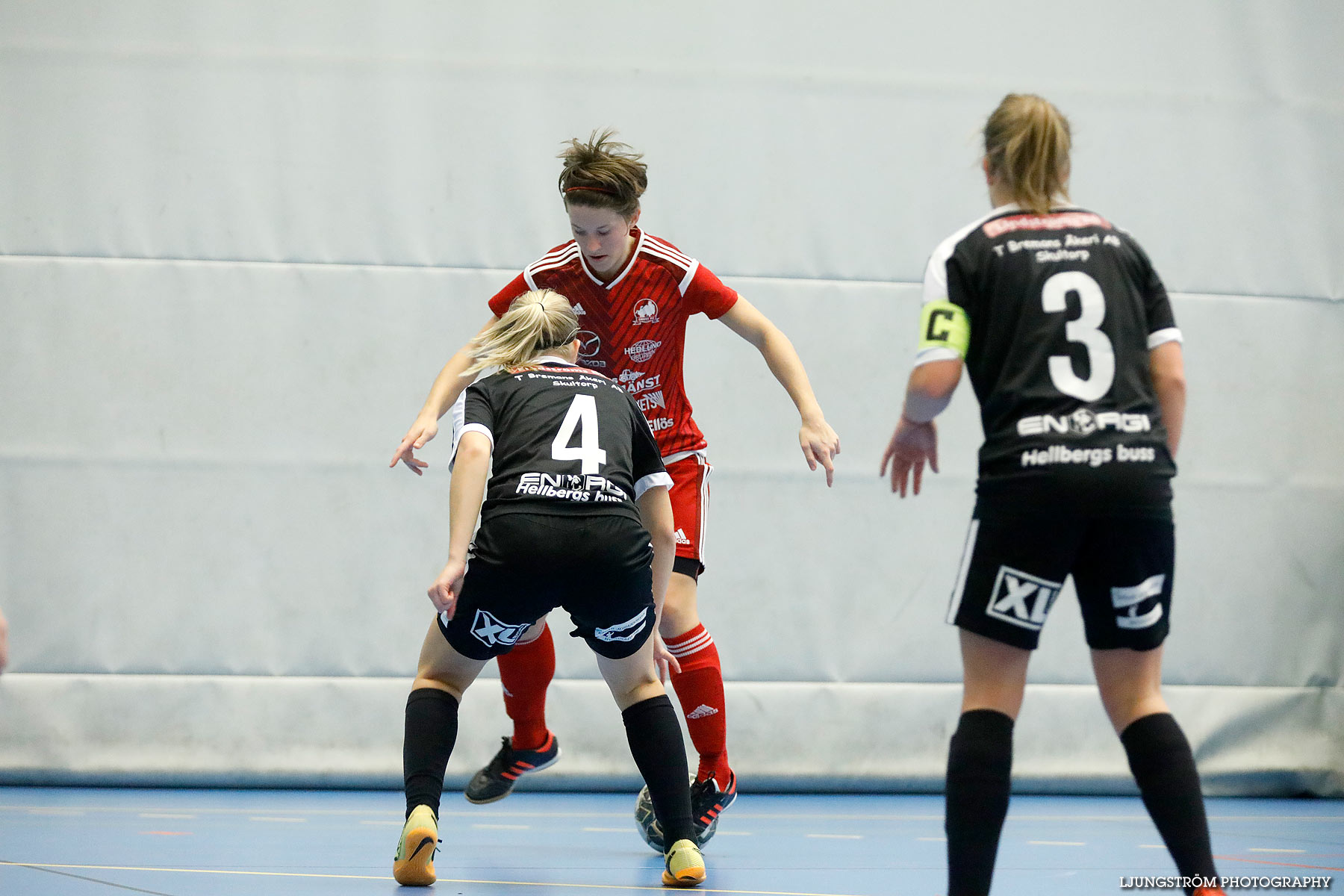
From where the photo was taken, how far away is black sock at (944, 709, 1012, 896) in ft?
6.57

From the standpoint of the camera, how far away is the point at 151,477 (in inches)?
199

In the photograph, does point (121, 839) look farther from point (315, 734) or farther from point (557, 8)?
point (557, 8)

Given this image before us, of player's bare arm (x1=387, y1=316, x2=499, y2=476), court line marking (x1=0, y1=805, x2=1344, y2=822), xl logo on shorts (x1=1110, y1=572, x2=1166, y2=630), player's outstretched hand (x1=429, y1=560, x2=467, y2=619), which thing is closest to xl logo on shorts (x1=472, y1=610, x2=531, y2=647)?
player's outstretched hand (x1=429, y1=560, x2=467, y2=619)

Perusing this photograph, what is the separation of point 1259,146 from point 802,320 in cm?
226

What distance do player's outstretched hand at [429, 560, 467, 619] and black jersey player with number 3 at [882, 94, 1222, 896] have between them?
3.48 ft

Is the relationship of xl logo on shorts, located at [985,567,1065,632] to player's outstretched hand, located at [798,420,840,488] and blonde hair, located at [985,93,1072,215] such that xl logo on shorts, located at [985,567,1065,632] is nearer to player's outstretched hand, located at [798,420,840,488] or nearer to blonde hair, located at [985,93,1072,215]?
blonde hair, located at [985,93,1072,215]

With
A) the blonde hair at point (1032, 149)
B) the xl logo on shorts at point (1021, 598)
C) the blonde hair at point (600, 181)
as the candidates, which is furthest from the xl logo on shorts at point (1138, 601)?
the blonde hair at point (600, 181)

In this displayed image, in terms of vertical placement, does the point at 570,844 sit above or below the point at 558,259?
below

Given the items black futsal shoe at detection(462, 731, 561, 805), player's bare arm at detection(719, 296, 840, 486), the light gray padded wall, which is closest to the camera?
player's bare arm at detection(719, 296, 840, 486)

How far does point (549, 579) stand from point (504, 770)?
1.27 m

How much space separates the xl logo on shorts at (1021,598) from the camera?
2.07 metres

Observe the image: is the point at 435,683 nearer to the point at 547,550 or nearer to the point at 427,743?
the point at 427,743

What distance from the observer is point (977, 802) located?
202 cm

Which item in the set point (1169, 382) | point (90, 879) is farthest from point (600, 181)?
point (90, 879)
